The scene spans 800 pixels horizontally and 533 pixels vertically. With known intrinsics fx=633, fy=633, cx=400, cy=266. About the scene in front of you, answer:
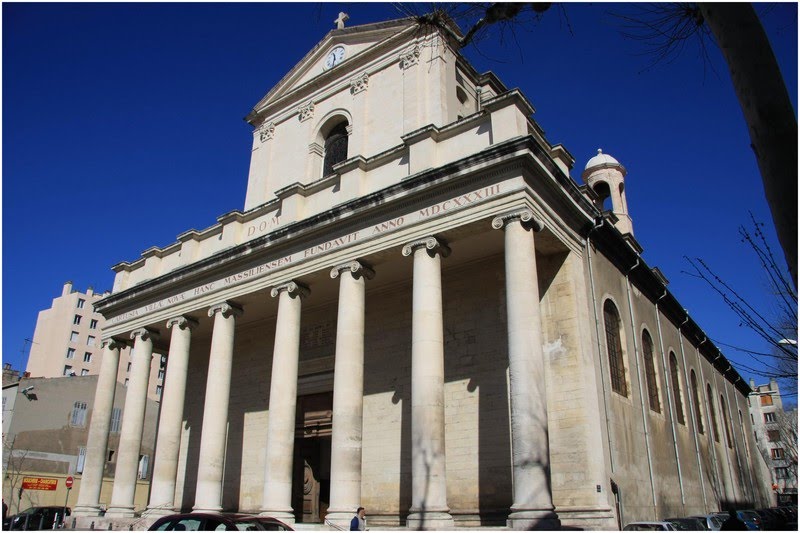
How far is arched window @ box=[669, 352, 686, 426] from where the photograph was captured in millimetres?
21875

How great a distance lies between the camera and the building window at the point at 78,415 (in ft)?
122

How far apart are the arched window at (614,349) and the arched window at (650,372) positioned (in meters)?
2.04

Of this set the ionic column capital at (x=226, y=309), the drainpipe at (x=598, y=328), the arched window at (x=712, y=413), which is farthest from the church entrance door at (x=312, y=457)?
the arched window at (x=712, y=413)

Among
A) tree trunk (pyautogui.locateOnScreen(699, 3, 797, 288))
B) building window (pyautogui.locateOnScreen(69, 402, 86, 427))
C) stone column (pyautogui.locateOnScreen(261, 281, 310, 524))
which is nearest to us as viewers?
tree trunk (pyautogui.locateOnScreen(699, 3, 797, 288))

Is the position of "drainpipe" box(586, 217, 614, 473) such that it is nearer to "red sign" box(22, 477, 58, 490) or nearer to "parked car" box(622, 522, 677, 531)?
"parked car" box(622, 522, 677, 531)

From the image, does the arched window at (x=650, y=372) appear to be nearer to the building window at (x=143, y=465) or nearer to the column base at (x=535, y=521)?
the column base at (x=535, y=521)

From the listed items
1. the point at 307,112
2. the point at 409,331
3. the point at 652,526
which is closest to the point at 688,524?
the point at 652,526

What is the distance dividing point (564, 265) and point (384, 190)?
4.91 m

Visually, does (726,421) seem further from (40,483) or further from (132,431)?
(40,483)

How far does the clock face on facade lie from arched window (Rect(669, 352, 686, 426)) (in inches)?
643

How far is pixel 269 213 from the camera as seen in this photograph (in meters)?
20.2

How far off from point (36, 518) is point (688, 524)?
80.5ft

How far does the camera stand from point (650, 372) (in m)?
20.3

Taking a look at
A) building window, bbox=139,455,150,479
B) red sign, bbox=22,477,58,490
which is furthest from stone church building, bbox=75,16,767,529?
building window, bbox=139,455,150,479
